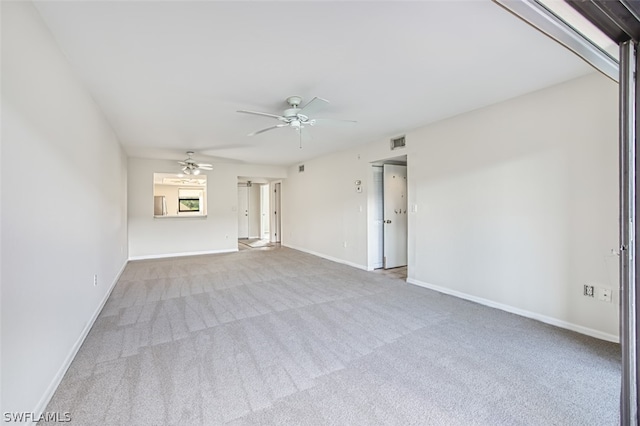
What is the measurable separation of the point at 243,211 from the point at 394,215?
246 inches

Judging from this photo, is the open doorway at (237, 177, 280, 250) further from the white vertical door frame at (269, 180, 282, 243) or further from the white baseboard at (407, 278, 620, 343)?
the white baseboard at (407, 278, 620, 343)

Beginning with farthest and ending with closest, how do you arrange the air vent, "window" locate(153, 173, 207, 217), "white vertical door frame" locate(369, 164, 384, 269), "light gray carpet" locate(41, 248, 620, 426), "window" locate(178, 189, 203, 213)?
"window" locate(178, 189, 203, 213) → "window" locate(153, 173, 207, 217) → "white vertical door frame" locate(369, 164, 384, 269) → the air vent → "light gray carpet" locate(41, 248, 620, 426)

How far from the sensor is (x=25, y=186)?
1505mm

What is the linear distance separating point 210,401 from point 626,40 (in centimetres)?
→ 289

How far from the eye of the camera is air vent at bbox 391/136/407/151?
4.43 meters

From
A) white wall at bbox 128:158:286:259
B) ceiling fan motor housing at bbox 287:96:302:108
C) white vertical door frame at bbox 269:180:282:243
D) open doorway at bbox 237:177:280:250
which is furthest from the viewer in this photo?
→ open doorway at bbox 237:177:280:250

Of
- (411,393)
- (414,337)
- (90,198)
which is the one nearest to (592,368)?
(414,337)

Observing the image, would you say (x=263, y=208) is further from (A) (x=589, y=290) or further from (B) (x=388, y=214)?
(A) (x=589, y=290)

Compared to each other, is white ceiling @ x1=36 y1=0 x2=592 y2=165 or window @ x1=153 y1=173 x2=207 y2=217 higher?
white ceiling @ x1=36 y1=0 x2=592 y2=165

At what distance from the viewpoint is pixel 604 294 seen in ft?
8.07

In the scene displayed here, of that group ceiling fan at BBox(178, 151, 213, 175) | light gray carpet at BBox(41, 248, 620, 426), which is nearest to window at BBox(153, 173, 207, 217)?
ceiling fan at BBox(178, 151, 213, 175)

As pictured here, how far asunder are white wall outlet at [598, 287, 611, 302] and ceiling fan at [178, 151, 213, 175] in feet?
21.2

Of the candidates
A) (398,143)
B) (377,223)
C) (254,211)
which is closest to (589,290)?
(398,143)

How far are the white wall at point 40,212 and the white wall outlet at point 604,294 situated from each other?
4.19m
